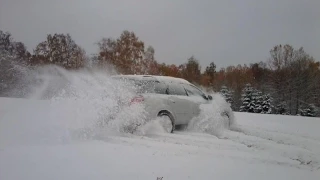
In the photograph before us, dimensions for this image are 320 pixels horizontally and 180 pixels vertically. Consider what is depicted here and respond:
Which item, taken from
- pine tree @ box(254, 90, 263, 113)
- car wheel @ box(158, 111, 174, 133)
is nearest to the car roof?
car wheel @ box(158, 111, 174, 133)

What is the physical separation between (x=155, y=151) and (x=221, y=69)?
34.6 inches

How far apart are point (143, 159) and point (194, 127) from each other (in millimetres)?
939

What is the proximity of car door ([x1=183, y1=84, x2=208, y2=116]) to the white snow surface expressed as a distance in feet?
0.27

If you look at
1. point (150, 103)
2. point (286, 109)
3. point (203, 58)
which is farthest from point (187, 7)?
point (286, 109)

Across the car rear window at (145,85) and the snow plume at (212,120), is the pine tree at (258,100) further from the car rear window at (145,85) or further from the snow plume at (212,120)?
the car rear window at (145,85)

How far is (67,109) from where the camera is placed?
2.98 metres

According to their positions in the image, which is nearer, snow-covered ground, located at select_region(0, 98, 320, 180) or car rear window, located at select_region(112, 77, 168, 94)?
snow-covered ground, located at select_region(0, 98, 320, 180)

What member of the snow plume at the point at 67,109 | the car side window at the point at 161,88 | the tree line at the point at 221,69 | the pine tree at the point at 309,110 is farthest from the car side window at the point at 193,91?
the pine tree at the point at 309,110

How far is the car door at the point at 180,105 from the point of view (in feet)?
10.4

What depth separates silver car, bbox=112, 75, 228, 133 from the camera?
9.43ft

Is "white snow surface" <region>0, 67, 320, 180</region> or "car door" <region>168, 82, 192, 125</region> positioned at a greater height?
"car door" <region>168, 82, 192, 125</region>

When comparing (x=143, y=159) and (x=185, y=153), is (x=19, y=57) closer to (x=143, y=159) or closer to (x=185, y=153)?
(x=143, y=159)

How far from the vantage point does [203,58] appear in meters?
2.71

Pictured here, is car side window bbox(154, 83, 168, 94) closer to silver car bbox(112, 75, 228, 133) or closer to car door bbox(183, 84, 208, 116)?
silver car bbox(112, 75, 228, 133)
